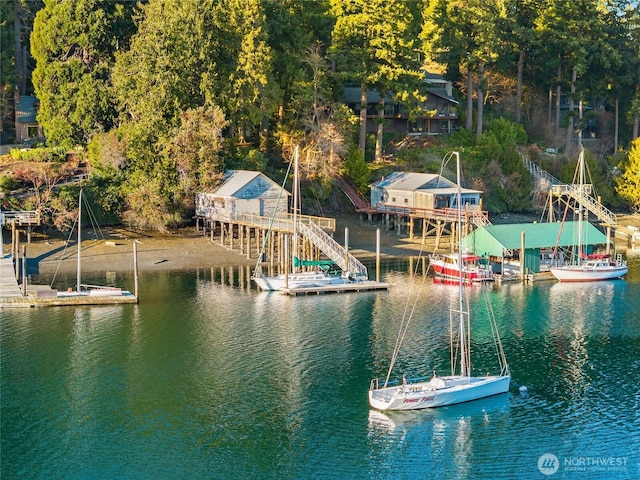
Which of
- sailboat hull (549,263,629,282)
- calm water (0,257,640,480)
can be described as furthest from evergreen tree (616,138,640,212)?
calm water (0,257,640,480)

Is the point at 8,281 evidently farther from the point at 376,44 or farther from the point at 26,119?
the point at 376,44

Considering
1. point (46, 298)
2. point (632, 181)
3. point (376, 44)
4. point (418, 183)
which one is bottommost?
point (46, 298)

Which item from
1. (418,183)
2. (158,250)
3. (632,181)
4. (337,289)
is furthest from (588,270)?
(632,181)

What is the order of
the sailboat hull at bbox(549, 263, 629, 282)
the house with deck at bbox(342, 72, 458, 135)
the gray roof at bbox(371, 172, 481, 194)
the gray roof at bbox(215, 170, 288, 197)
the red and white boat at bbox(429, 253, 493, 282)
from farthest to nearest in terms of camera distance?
the house with deck at bbox(342, 72, 458, 135), the gray roof at bbox(371, 172, 481, 194), the gray roof at bbox(215, 170, 288, 197), the sailboat hull at bbox(549, 263, 629, 282), the red and white boat at bbox(429, 253, 493, 282)

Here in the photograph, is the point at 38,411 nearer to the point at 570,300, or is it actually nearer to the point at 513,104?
the point at 570,300

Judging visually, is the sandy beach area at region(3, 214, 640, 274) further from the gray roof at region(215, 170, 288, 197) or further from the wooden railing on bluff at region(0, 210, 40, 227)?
the gray roof at region(215, 170, 288, 197)

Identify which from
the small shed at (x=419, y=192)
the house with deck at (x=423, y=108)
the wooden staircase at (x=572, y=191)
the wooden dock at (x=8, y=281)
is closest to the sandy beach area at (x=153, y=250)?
the wooden dock at (x=8, y=281)

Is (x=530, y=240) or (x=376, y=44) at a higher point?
(x=376, y=44)
